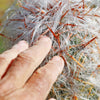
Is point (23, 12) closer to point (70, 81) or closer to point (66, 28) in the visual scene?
point (66, 28)

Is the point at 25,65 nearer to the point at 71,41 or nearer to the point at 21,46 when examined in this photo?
the point at 21,46

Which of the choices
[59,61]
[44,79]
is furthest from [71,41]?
[44,79]

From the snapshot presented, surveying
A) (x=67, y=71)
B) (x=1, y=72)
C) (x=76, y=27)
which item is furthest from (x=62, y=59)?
(x=1, y=72)

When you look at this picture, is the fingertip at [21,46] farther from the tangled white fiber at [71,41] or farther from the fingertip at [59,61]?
the fingertip at [59,61]

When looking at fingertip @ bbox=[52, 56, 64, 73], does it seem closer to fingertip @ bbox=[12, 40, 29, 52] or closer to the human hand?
the human hand

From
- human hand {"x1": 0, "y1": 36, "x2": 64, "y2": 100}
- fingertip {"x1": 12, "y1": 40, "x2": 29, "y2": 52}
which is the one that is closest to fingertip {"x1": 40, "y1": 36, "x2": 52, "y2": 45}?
human hand {"x1": 0, "y1": 36, "x2": 64, "y2": 100}
